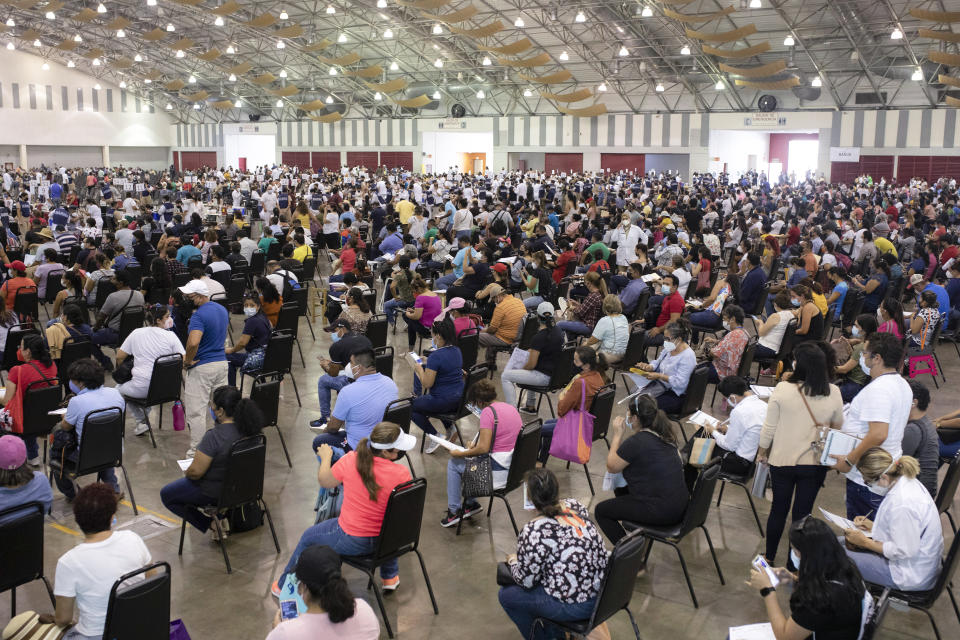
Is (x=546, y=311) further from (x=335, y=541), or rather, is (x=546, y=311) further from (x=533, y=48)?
(x=533, y=48)

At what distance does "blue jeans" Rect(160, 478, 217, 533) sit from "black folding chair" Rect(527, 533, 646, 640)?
222 cm

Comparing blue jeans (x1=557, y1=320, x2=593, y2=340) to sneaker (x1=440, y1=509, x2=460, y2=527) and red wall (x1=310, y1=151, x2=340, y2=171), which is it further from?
red wall (x1=310, y1=151, x2=340, y2=171)

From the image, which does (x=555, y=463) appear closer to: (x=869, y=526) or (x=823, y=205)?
(x=869, y=526)

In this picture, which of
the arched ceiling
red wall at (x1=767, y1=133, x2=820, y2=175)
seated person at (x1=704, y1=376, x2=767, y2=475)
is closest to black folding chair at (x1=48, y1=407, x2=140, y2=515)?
seated person at (x1=704, y1=376, x2=767, y2=475)

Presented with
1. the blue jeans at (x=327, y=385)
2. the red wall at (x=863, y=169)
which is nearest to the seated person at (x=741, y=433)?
the blue jeans at (x=327, y=385)

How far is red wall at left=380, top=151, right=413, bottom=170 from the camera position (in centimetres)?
4481

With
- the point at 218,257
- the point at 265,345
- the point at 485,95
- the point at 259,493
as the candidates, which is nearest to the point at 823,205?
the point at 218,257

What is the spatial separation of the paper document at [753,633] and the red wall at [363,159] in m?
43.4

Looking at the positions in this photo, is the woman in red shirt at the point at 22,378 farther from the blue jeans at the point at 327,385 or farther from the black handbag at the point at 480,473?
the black handbag at the point at 480,473

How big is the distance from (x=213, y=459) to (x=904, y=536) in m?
3.70

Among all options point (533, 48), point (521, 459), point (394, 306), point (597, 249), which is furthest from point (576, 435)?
point (533, 48)

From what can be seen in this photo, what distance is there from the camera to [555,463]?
22.3 ft

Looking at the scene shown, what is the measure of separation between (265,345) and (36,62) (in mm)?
44663

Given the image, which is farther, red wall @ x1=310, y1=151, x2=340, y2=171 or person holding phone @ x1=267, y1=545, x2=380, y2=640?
red wall @ x1=310, y1=151, x2=340, y2=171
